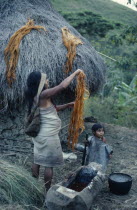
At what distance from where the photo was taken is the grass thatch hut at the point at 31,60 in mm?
4750

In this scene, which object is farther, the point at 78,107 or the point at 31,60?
the point at 31,60

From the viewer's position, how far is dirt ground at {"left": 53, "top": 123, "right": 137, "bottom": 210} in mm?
3880

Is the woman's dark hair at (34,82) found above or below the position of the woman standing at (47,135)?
above

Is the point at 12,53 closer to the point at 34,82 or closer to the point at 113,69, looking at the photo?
the point at 34,82

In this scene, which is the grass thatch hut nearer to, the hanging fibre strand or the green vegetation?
the hanging fibre strand

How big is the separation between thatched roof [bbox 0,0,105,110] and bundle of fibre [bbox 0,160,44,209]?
1452 millimetres

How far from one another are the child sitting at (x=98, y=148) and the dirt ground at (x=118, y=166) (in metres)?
0.45

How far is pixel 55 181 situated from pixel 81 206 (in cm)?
137

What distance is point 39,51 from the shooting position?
16.1ft

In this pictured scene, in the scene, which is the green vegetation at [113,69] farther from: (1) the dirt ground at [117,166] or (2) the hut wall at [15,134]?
(2) the hut wall at [15,134]

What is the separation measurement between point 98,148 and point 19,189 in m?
1.37

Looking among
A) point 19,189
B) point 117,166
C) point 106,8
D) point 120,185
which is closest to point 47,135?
point 19,189

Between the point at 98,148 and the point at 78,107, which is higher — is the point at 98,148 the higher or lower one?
the lower one

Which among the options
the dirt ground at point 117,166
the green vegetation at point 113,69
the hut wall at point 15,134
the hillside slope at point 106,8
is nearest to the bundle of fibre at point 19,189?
the dirt ground at point 117,166
